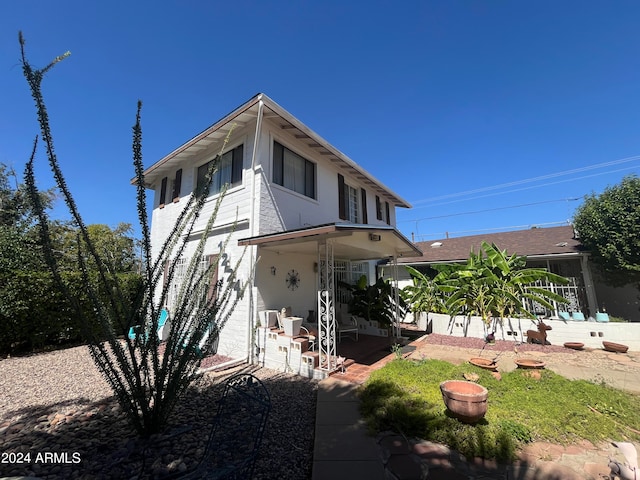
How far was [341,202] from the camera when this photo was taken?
39.6ft

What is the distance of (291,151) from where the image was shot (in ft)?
32.0

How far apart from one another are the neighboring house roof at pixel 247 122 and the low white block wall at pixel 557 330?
7.74 meters

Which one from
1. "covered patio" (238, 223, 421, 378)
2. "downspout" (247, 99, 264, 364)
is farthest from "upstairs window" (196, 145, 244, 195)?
"covered patio" (238, 223, 421, 378)

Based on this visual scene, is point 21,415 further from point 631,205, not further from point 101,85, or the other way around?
point 631,205

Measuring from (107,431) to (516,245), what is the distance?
62.9 feet

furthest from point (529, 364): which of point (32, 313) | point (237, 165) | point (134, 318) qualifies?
point (32, 313)

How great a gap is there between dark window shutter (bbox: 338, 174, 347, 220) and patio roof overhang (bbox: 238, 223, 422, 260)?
2.81 meters

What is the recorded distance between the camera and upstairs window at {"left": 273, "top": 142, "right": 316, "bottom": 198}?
9.16 metres

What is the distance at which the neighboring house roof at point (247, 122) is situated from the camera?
7988 mm

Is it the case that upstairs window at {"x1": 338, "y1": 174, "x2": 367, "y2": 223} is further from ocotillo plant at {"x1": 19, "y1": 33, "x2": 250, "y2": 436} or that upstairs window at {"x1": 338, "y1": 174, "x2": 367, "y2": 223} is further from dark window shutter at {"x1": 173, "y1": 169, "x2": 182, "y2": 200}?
ocotillo plant at {"x1": 19, "y1": 33, "x2": 250, "y2": 436}

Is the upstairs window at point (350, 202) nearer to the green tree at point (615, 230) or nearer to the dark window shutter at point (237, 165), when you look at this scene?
the dark window shutter at point (237, 165)

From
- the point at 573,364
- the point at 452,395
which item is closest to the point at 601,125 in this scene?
the point at 573,364

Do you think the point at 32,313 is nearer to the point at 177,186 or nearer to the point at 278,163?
the point at 177,186

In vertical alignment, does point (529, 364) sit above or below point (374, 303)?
below
